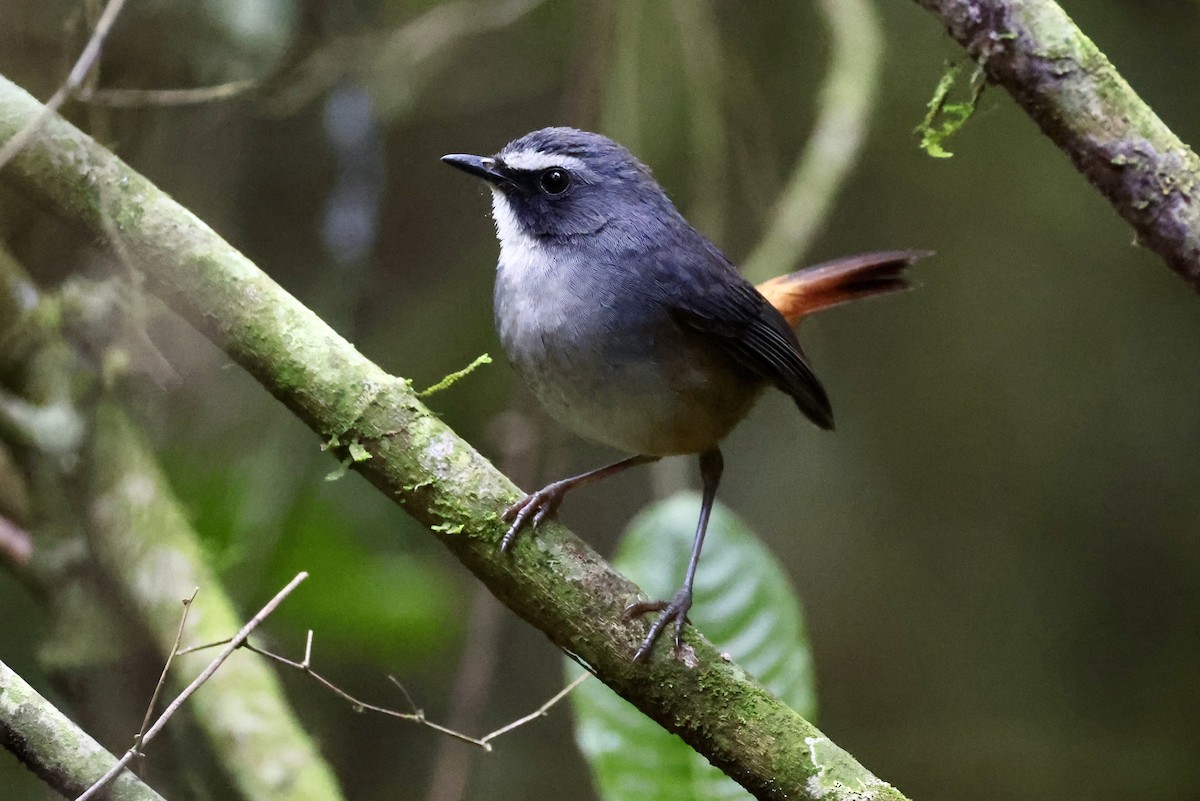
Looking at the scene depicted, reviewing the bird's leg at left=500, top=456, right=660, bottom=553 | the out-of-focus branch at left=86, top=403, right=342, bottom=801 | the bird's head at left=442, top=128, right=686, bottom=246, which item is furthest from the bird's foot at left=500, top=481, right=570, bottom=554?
the out-of-focus branch at left=86, top=403, right=342, bottom=801

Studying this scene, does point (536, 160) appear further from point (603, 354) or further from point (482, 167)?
point (603, 354)

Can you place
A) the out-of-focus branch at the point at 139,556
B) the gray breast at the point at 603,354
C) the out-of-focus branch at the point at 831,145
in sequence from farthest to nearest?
the out-of-focus branch at the point at 831,145, the out-of-focus branch at the point at 139,556, the gray breast at the point at 603,354

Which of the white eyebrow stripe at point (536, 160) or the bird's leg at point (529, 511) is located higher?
the white eyebrow stripe at point (536, 160)

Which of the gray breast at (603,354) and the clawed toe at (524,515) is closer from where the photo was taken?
the clawed toe at (524,515)

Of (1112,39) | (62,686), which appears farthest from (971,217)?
(62,686)

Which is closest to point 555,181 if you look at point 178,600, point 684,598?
point 684,598

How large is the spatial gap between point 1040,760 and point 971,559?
3.05ft

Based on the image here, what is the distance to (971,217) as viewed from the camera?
507cm

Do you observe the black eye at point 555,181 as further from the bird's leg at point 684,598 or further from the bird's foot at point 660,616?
the bird's foot at point 660,616

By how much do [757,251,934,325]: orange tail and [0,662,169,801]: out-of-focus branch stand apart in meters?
1.98

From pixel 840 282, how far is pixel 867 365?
7.60 ft

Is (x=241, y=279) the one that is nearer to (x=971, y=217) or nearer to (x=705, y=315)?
(x=705, y=315)

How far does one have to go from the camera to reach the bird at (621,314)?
2.38m

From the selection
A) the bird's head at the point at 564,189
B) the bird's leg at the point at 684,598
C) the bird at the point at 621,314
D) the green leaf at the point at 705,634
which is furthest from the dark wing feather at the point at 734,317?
the green leaf at the point at 705,634
